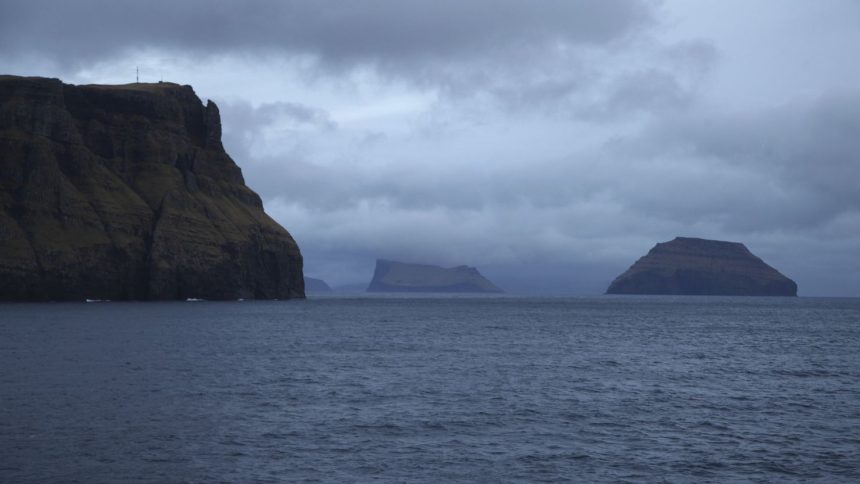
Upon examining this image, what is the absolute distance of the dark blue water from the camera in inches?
1240

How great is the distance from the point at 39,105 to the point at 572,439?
189 metres

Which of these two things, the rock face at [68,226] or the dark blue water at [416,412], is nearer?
the dark blue water at [416,412]

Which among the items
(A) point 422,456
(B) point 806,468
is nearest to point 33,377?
(A) point 422,456

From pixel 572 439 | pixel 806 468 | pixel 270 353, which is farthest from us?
pixel 270 353

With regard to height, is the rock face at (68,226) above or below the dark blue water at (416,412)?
above

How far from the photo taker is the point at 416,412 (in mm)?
42844

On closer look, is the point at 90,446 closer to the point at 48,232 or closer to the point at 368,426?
the point at 368,426

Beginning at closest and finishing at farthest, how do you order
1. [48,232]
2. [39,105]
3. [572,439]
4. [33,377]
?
1. [572,439]
2. [33,377]
3. [48,232]
4. [39,105]

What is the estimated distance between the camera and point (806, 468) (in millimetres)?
32156

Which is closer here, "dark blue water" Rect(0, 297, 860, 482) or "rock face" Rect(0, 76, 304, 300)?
"dark blue water" Rect(0, 297, 860, 482)

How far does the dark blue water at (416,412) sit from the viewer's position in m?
31.5

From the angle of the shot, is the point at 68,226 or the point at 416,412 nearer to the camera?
the point at 416,412

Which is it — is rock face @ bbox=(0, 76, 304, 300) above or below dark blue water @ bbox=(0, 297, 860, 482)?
above

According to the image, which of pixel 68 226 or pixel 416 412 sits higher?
pixel 68 226
